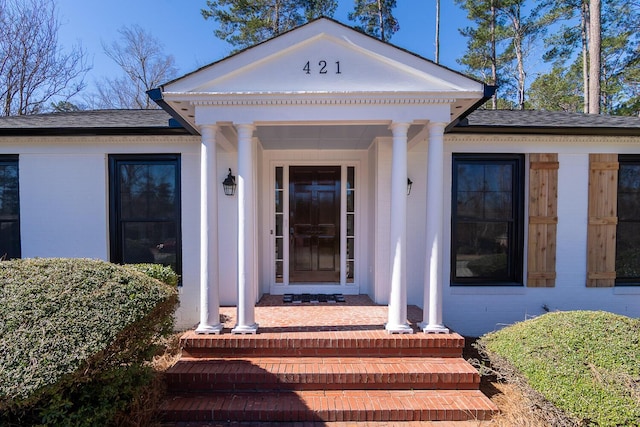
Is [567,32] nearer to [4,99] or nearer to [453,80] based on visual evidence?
[453,80]

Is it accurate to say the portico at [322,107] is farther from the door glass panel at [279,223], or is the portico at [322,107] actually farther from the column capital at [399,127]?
the door glass panel at [279,223]

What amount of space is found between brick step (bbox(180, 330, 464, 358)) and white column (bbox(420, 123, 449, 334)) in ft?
0.63

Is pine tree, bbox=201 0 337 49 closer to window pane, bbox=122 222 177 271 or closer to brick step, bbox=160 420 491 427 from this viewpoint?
window pane, bbox=122 222 177 271

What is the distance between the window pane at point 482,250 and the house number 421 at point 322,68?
3.06 metres

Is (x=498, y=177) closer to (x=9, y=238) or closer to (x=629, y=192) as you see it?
(x=629, y=192)

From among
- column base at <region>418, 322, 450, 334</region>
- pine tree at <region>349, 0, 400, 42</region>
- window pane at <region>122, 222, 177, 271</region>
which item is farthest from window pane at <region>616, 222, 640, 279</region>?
pine tree at <region>349, 0, 400, 42</region>

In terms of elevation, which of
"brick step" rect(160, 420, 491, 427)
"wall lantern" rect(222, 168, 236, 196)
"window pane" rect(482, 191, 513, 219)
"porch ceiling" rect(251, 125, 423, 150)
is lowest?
"brick step" rect(160, 420, 491, 427)

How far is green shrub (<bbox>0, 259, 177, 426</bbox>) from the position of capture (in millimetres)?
2098

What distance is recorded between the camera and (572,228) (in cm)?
468

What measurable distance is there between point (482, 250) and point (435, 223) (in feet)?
6.32

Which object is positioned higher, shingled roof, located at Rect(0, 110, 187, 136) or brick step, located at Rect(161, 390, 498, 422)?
shingled roof, located at Rect(0, 110, 187, 136)

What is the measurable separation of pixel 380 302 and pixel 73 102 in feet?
47.8

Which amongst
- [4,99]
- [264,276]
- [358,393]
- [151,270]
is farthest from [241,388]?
[4,99]

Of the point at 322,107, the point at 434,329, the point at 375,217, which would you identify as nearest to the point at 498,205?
the point at 375,217
